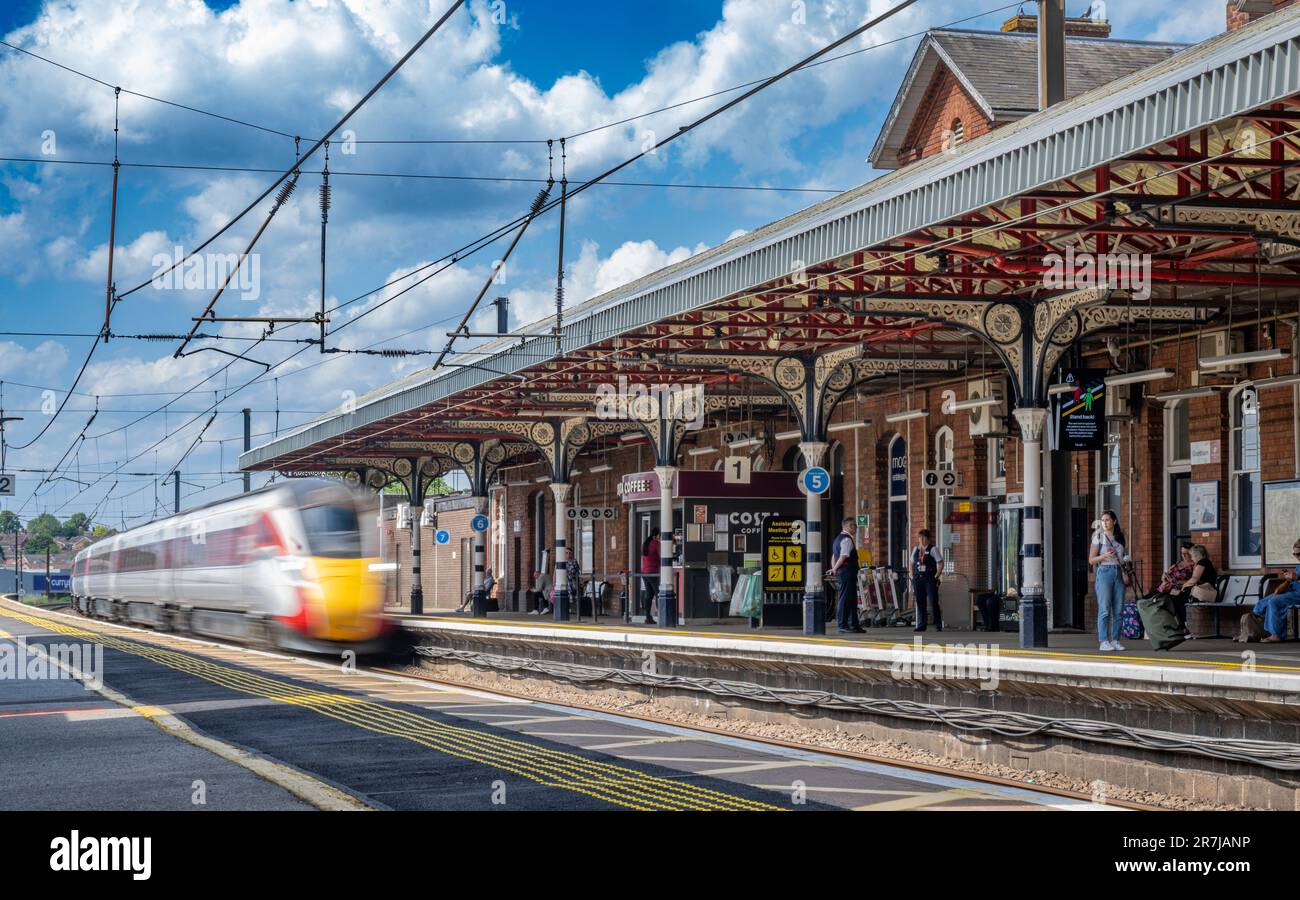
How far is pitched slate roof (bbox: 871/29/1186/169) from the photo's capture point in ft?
115

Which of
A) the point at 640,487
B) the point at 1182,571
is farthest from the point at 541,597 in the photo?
the point at 1182,571

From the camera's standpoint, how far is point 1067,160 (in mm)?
13484

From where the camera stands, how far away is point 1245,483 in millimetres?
21359

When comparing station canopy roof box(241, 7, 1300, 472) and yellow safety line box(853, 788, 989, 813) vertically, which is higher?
station canopy roof box(241, 7, 1300, 472)

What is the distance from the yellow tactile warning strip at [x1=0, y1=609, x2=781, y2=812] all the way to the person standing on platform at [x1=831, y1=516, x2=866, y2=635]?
28.5 ft

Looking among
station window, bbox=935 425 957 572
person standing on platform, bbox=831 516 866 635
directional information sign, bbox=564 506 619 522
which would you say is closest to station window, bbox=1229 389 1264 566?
person standing on platform, bbox=831 516 866 635

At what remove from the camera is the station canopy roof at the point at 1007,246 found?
1232 cm

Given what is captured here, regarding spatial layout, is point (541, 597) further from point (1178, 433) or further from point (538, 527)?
point (1178, 433)

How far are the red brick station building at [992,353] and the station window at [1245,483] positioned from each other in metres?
0.04

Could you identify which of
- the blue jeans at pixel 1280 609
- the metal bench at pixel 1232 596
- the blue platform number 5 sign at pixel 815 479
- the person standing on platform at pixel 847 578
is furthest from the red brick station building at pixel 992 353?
the blue jeans at pixel 1280 609

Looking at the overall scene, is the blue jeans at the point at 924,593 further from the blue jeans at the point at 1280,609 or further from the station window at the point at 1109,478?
the blue jeans at the point at 1280,609

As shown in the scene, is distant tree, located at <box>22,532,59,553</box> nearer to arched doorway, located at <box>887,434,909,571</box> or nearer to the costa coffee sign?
the costa coffee sign
